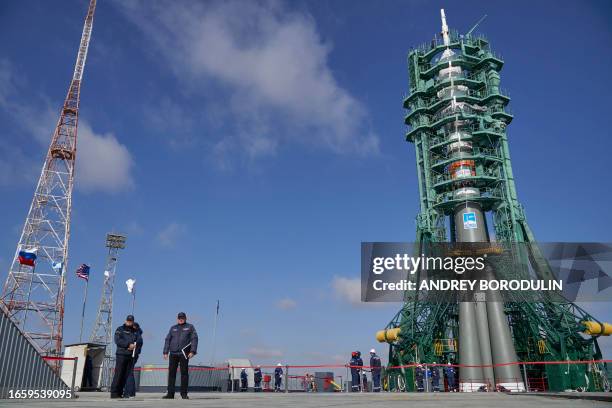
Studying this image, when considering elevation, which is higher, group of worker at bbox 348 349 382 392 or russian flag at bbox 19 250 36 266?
russian flag at bbox 19 250 36 266

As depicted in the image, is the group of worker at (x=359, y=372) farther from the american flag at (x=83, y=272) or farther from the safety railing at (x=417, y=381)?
the american flag at (x=83, y=272)

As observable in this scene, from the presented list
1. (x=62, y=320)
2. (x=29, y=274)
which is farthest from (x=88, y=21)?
(x=62, y=320)

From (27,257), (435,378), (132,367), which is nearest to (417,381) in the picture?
(435,378)

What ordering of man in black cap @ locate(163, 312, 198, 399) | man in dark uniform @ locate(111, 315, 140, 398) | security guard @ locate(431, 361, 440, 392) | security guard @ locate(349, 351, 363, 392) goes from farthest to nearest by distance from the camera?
security guard @ locate(431, 361, 440, 392), security guard @ locate(349, 351, 363, 392), man in dark uniform @ locate(111, 315, 140, 398), man in black cap @ locate(163, 312, 198, 399)

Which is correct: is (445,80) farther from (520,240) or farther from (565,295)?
(565,295)

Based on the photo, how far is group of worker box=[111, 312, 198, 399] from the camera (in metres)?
11.9

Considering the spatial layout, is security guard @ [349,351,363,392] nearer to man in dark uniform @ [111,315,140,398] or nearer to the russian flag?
man in dark uniform @ [111,315,140,398]

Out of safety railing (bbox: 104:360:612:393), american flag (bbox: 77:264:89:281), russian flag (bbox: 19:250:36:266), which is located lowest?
safety railing (bbox: 104:360:612:393)

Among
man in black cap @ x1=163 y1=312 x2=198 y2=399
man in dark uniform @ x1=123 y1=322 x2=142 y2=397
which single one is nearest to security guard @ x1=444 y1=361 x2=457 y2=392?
man in dark uniform @ x1=123 y1=322 x2=142 y2=397

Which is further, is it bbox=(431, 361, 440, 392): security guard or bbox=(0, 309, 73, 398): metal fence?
bbox=(431, 361, 440, 392): security guard

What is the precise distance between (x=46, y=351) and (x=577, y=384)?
6121 cm

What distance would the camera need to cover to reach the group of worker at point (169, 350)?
11.9 metres

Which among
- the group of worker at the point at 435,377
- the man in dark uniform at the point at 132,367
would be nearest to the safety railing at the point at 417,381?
the group of worker at the point at 435,377

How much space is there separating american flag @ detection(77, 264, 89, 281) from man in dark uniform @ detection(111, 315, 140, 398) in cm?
4655
